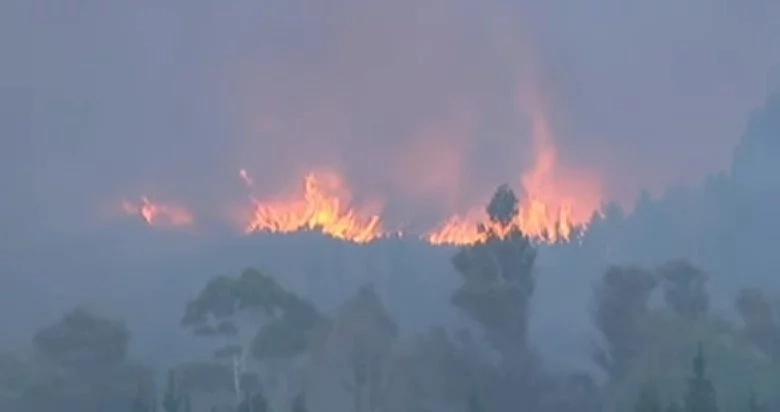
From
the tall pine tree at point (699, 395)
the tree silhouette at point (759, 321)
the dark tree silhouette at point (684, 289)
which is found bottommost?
the tall pine tree at point (699, 395)

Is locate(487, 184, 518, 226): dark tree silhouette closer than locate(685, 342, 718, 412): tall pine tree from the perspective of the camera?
No

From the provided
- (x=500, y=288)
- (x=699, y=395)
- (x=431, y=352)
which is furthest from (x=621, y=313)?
(x=699, y=395)

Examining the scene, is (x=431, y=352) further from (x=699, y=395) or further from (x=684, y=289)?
(x=699, y=395)

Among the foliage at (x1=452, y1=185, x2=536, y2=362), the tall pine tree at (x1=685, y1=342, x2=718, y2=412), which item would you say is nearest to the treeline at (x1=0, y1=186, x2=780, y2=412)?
the foliage at (x1=452, y1=185, x2=536, y2=362)

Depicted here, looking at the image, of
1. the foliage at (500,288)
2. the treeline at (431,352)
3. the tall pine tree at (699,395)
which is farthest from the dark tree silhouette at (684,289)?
the tall pine tree at (699,395)

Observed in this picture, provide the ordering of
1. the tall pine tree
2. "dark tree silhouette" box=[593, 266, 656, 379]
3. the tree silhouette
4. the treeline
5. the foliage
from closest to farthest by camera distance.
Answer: the tall pine tree → the treeline → the tree silhouette → "dark tree silhouette" box=[593, 266, 656, 379] → the foliage

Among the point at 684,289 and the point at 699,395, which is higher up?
the point at 684,289

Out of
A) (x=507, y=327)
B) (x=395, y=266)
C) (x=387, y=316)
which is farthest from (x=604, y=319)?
(x=395, y=266)

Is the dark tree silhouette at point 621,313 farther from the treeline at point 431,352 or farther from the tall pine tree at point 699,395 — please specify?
the tall pine tree at point 699,395

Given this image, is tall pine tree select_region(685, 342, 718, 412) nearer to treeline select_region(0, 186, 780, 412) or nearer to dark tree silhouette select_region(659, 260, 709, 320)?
treeline select_region(0, 186, 780, 412)

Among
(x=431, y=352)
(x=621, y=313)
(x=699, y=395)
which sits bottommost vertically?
(x=699, y=395)

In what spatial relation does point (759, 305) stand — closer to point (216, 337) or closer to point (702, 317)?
point (702, 317)

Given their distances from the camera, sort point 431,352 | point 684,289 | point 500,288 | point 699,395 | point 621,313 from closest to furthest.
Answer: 1. point 699,395
2. point 431,352
3. point 621,313
4. point 500,288
5. point 684,289

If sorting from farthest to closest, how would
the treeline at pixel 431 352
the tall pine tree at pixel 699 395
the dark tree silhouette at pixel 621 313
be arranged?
the dark tree silhouette at pixel 621 313 → the treeline at pixel 431 352 → the tall pine tree at pixel 699 395
